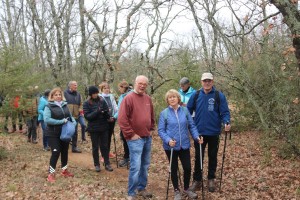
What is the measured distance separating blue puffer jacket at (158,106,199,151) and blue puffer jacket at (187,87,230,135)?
0.38 metres

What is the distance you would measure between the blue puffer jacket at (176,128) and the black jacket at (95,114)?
2135 mm

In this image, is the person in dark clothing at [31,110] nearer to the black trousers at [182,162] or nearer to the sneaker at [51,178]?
the sneaker at [51,178]

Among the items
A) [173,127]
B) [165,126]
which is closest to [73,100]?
[165,126]

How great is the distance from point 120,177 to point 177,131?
252 centimetres

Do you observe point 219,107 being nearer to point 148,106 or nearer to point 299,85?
point 148,106

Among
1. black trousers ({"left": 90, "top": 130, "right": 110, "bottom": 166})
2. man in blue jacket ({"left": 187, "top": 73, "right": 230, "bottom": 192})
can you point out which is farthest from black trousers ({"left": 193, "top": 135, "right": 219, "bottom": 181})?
black trousers ({"left": 90, "top": 130, "right": 110, "bottom": 166})

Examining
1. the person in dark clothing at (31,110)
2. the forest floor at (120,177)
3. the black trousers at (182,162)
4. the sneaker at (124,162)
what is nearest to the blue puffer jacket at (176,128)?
the black trousers at (182,162)

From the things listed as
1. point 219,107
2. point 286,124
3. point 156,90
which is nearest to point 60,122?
point 219,107

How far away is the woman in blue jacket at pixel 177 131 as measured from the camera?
223 inches

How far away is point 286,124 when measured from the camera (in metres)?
7.16

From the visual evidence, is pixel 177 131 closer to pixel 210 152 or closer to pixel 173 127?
pixel 173 127

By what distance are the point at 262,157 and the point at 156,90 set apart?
620 centimetres

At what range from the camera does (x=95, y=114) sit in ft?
24.0

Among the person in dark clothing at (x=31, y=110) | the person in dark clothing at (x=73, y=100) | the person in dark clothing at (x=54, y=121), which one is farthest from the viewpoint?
the person in dark clothing at (x=73, y=100)
